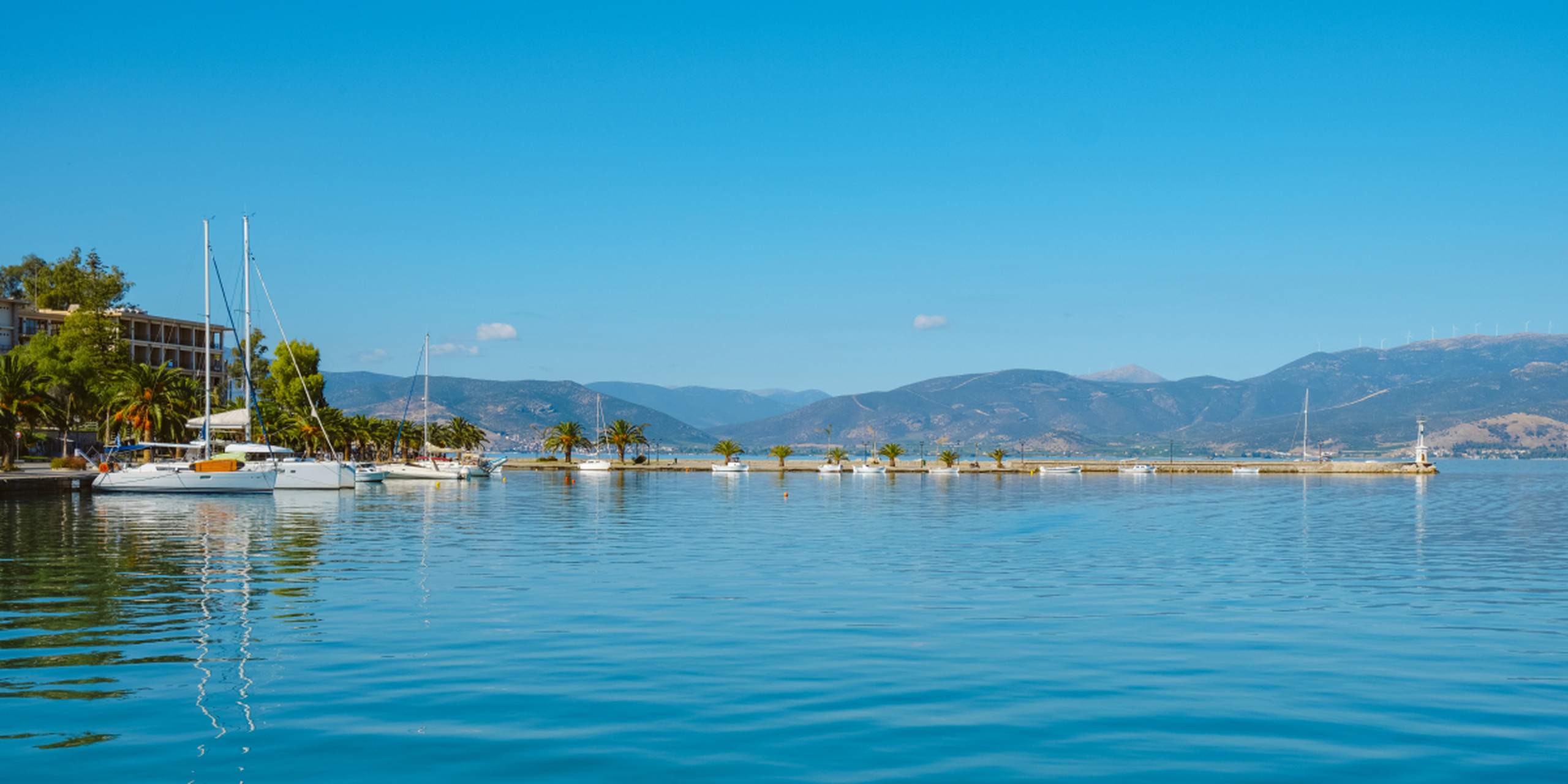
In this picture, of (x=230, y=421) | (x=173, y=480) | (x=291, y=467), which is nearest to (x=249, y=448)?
(x=291, y=467)

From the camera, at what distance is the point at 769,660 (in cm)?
1809

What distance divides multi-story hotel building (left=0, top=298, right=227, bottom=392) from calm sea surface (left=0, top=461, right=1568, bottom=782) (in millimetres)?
123823

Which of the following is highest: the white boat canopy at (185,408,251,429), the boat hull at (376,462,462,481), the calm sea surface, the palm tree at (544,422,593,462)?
the white boat canopy at (185,408,251,429)

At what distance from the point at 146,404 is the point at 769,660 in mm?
94786

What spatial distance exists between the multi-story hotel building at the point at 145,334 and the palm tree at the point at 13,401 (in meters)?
49.1

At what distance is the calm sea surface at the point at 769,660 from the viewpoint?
12.1 metres

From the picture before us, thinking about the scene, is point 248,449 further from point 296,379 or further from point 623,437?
point 623,437

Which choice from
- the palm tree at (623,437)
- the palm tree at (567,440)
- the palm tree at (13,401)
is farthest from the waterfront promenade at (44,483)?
the palm tree at (623,437)

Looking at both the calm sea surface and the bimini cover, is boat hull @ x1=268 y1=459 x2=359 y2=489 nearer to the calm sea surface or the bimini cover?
the bimini cover

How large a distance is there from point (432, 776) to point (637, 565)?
76.7ft

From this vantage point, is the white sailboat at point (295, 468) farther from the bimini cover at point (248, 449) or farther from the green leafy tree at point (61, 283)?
the green leafy tree at point (61, 283)

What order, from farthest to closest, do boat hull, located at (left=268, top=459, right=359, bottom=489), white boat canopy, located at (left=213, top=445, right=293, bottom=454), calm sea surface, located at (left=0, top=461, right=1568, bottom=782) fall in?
boat hull, located at (left=268, top=459, right=359, bottom=489) < white boat canopy, located at (left=213, top=445, right=293, bottom=454) < calm sea surface, located at (left=0, top=461, right=1568, bottom=782)

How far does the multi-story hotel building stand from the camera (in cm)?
14450

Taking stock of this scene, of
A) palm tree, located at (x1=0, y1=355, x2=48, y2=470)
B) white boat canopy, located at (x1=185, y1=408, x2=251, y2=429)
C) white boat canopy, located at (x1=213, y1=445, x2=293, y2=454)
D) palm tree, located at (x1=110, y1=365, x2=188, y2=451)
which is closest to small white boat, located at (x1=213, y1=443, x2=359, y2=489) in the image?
white boat canopy, located at (x1=213, y1=445, x2=293, y2=454)
